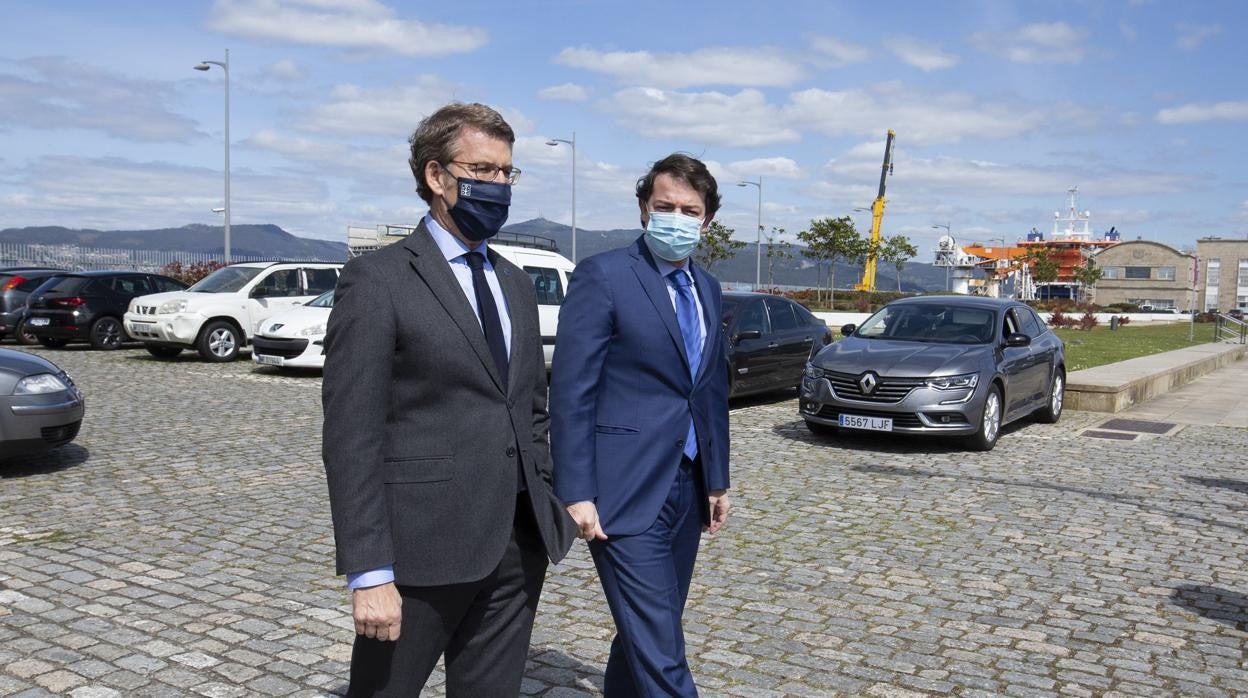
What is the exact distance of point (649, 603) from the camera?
3.10 m

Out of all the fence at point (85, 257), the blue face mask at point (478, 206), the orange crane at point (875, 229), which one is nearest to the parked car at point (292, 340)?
the blue face mask at point (478, 206)

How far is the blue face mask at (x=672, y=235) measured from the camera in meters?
3.34

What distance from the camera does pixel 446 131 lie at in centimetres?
260

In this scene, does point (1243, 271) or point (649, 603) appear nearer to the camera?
point (649, 603)

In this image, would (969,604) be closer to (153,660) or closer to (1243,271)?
(153,660)

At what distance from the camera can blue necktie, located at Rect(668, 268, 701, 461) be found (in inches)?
130

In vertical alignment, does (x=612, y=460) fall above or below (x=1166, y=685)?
above

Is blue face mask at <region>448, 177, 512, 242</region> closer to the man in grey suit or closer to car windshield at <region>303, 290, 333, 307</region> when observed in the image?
the man in grey suit

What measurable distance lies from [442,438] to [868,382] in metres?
8.90

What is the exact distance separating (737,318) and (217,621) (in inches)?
388

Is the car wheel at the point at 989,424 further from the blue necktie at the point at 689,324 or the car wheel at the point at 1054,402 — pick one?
the blue necktie at the point at 689,324

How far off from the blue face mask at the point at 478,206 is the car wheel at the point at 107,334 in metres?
20.6

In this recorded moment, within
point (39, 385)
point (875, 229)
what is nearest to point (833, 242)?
point (875, 229)

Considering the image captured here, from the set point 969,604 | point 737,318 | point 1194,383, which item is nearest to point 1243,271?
point 1194,383
